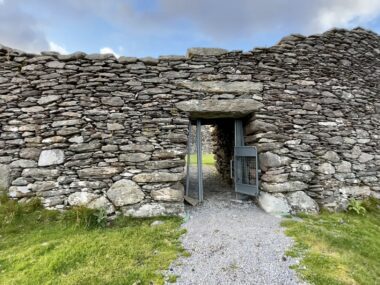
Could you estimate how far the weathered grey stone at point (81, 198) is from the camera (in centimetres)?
538

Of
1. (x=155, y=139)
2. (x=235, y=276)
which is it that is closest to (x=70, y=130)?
(x=155, y=139)

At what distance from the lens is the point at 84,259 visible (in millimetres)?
3748

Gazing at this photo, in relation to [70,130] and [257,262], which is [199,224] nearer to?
[257,262]

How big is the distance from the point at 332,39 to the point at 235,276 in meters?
6.25

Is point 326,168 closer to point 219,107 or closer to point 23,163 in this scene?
point 219,107

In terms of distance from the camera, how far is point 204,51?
240 inches

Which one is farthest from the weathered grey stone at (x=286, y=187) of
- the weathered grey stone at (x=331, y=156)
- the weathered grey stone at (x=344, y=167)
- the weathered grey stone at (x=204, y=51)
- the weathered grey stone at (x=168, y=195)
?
the weathered grey stone at (x=204, y=51)

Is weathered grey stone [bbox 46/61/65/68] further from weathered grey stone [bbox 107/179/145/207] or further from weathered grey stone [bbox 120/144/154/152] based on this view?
weathered grey stone [bbox 107/179/145/207]

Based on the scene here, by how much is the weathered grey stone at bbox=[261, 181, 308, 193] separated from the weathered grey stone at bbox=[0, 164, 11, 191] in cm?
552

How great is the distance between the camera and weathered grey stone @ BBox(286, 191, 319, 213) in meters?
5.81

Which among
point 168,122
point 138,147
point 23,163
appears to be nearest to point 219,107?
point 168,122

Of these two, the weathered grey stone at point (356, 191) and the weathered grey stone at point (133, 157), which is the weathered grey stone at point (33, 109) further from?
the weathered grey stone at point (356, 191)

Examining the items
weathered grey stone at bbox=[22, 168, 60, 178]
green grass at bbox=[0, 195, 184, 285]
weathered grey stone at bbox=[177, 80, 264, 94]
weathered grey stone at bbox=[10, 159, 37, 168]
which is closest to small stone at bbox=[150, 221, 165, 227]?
green grass at bbox=[0, 195, 184, 285]

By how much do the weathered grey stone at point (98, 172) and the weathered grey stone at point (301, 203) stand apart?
12.7 ft
